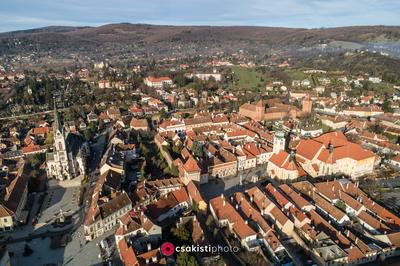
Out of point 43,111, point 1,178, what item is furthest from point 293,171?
point 43,111

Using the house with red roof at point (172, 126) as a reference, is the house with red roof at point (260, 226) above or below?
below

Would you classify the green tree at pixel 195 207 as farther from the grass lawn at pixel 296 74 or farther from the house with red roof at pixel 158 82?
the grass lawn at pixel 296 74

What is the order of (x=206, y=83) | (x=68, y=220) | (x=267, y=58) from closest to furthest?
(x=68, y=220), (x=206, y=83), (x=267, y=58)

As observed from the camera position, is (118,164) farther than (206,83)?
No

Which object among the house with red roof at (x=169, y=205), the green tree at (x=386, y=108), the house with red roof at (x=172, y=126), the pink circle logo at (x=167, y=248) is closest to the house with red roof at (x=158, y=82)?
the house with red roof at (x=172, y=126)

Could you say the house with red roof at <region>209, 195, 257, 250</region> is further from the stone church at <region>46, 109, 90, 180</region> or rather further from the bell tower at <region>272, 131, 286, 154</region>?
the stone church at <region>46, 109, 90, 180</region>

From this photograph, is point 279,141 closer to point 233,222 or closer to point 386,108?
point 233,222

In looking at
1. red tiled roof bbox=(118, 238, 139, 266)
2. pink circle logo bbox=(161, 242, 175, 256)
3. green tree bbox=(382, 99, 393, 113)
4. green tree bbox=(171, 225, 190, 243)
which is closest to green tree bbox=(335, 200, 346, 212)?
green tree bbox=(171, 225, 190, 243)

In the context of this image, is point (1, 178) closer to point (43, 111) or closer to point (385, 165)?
point (43, 111)
